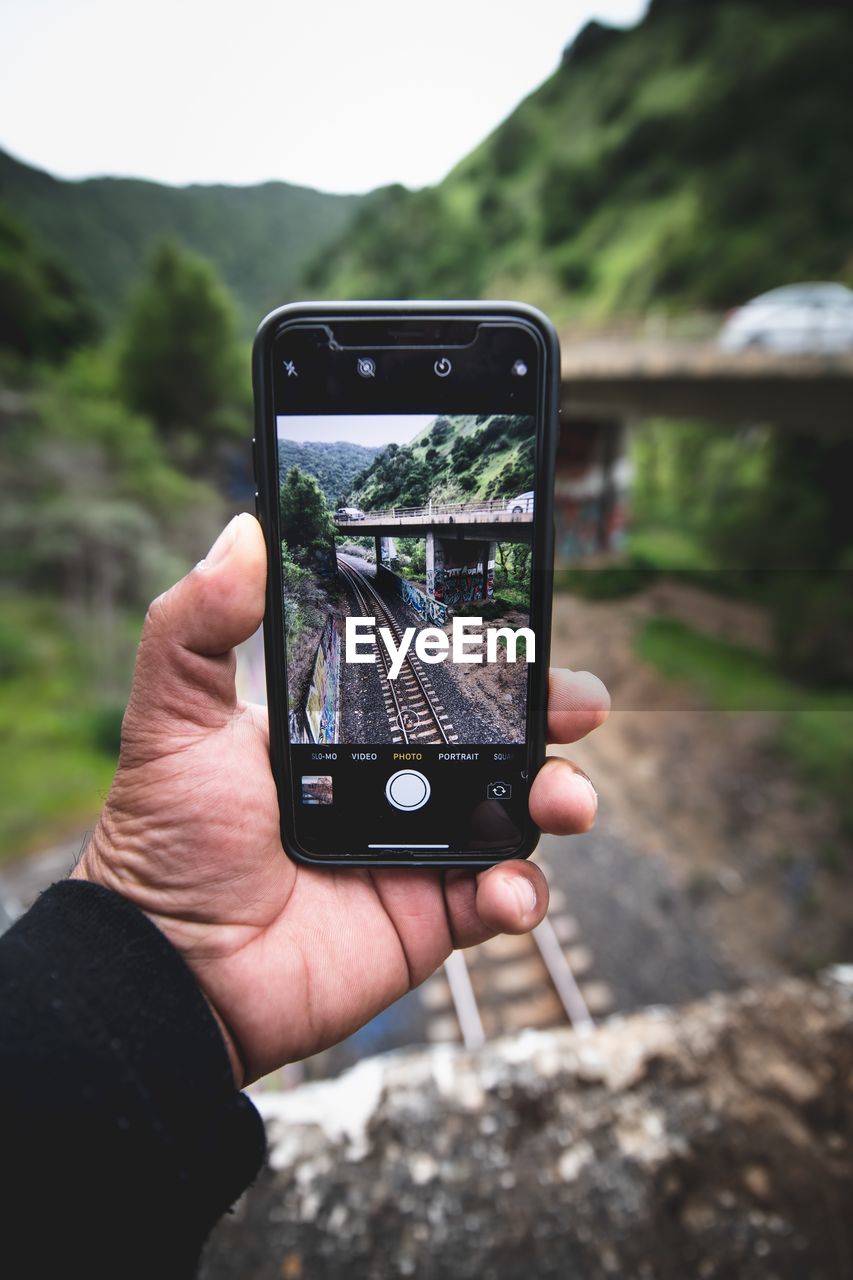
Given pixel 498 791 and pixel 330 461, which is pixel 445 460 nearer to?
pixel 330 461

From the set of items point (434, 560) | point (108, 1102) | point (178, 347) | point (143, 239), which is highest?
point (143, 239)

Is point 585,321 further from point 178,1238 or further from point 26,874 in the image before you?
point 178,1238

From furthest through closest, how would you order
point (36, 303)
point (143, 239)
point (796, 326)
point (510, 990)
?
point (143, 239) → point (36, 303) → point (796, 326) → point (510, 990)

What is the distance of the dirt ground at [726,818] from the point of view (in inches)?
275

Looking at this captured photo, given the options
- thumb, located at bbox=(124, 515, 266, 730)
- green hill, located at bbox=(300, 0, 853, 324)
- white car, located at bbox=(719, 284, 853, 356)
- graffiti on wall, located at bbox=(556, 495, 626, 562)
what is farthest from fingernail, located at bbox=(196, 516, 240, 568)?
graffiti on wall, located at bbox=(556, 495, 626, 562)

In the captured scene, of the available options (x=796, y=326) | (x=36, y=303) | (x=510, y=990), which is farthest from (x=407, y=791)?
(x=36, y=303)

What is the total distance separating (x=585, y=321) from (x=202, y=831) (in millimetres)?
13062

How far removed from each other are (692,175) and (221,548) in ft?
96.7

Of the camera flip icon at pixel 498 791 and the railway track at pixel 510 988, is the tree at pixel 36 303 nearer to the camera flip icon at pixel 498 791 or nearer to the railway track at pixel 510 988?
the railway track at pixel 510 988

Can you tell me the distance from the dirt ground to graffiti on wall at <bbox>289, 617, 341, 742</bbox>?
22.1 ft

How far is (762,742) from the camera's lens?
31.7 feet

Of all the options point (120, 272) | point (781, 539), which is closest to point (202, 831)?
point (781, 539)

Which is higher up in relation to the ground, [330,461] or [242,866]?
[330,461]

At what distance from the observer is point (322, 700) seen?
1.41 meters
